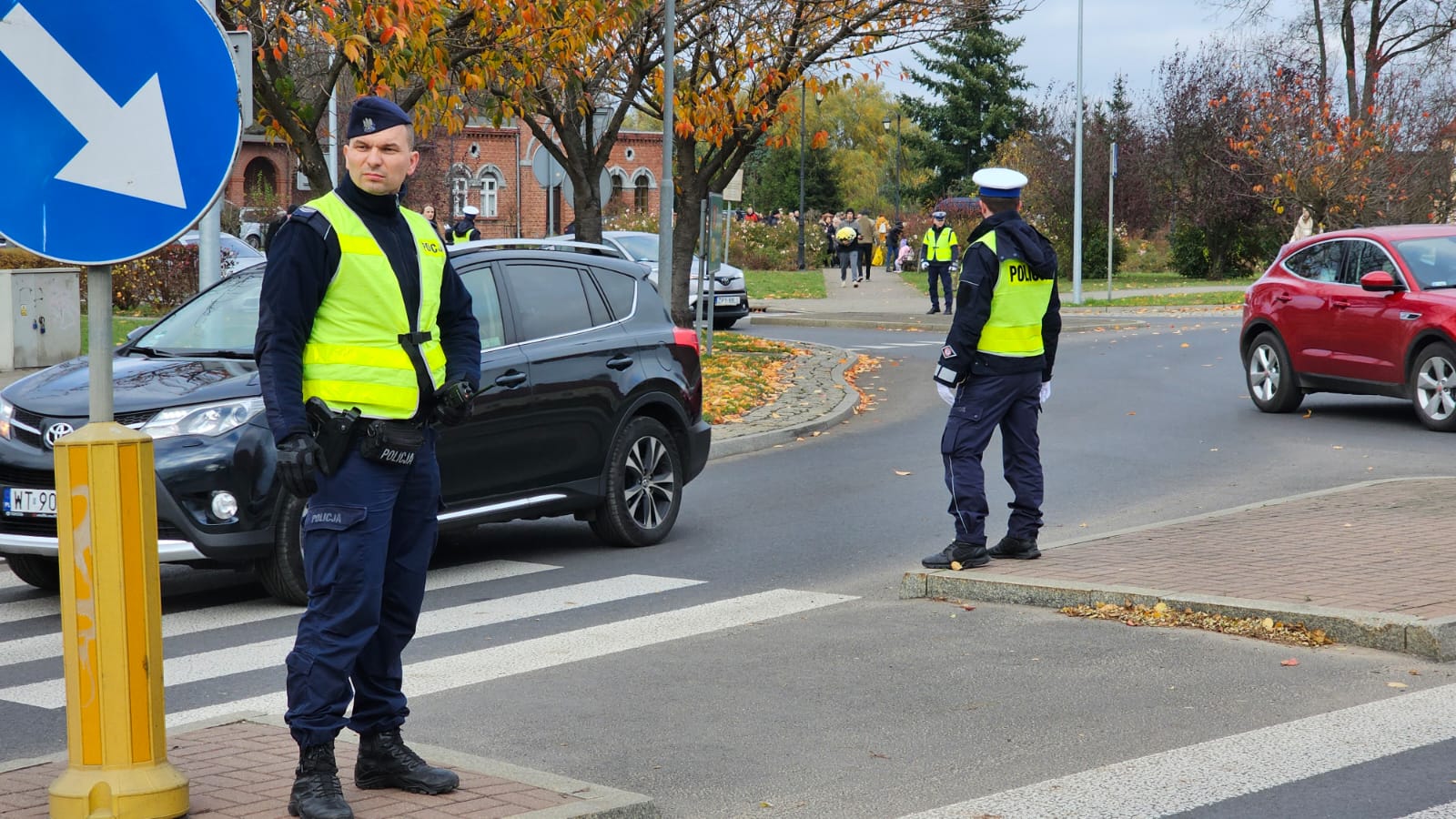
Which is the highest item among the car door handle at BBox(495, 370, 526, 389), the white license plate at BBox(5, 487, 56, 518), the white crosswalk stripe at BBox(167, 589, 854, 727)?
the car door handle at BBox(495, 370, 526, 389)

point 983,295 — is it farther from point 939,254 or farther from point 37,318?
point 939,254

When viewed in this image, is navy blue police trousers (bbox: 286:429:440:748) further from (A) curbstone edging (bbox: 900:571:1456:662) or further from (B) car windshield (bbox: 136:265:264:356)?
(B) car windshield (bbox: 136:265:264:356)

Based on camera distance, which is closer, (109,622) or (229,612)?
(109,622)

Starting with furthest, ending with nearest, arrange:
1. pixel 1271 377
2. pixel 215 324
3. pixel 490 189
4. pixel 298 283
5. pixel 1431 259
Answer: pixel 490 189 → pixel 1271 377 → pixel 1431 259 → pixel 215 324 → pixel 298 283

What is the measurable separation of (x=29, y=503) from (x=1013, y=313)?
4678 millimetres

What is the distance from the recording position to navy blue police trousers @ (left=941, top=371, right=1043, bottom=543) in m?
8.32

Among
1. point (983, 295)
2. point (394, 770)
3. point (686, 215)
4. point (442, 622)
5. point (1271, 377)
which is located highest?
point (686, 215)

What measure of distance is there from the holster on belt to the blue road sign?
56cm

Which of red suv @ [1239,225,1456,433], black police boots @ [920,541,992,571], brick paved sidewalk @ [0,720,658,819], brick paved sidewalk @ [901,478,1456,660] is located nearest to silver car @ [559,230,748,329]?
red suv @ [1239,225,1456,433]

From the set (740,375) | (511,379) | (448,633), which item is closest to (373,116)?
(448,633)

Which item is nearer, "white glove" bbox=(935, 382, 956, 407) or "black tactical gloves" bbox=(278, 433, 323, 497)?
"black tactical gloves" bbox=(278, 433, 323, 497)

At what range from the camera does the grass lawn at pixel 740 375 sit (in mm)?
16562

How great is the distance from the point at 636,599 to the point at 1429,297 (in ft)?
29.2

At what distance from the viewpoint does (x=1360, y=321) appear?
1494cm
